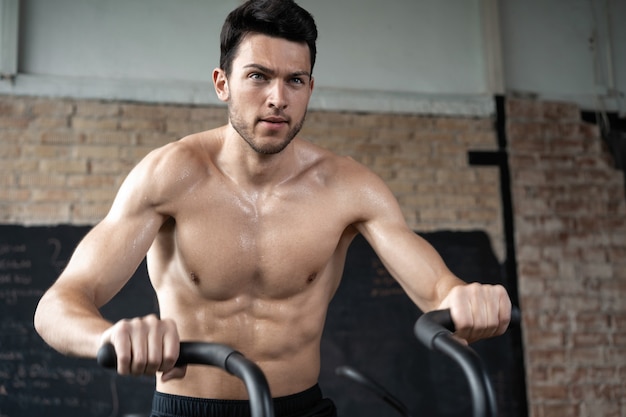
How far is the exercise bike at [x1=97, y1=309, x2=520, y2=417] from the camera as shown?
73cm

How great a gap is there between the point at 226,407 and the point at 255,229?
0.41m

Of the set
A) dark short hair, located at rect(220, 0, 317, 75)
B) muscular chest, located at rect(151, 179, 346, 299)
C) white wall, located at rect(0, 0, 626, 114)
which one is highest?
white wall, located at rect(0, 0, 626, 114)

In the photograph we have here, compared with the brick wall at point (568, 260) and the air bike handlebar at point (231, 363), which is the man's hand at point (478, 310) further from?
the brick wall at point (568, 260)

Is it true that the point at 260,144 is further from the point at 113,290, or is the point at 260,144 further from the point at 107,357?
the point at 107,357

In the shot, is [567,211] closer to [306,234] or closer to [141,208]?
[306,234]

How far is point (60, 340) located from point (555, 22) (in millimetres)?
3832

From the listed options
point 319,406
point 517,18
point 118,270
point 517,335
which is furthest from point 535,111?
point 118,270

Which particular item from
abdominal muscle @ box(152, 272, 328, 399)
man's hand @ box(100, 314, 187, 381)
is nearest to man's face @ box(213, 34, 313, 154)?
abdominal muscle @ box(152, 272, 328, 399)

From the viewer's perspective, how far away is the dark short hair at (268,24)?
1.37 meters

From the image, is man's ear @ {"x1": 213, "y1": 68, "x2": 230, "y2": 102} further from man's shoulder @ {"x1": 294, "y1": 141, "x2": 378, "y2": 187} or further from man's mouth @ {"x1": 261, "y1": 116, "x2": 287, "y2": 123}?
man's shoulder @ {"x1": 294, "y1": 141, "x2": 378, "y2": 187}

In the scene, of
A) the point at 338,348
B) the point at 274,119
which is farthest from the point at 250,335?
the point at 338,348

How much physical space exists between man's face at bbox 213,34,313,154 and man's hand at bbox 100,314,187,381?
0.60 m

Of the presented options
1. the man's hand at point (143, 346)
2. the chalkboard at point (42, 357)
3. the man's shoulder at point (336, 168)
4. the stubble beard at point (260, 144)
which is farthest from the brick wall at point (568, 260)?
the man's hand at point (143, 346)

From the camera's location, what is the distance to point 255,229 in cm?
152
